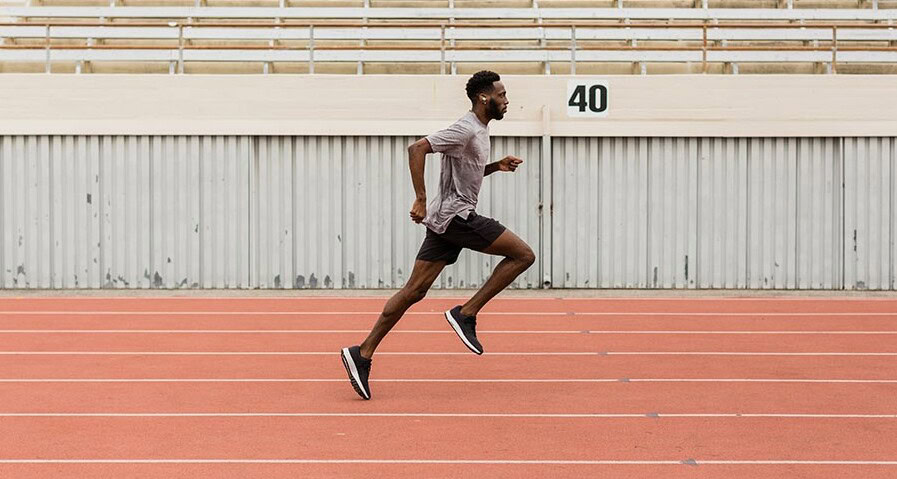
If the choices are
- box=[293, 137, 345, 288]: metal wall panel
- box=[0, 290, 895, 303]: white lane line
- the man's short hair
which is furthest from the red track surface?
box=[293, 137, 345, 288]: metal wall panel

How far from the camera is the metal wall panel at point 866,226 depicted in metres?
16.8

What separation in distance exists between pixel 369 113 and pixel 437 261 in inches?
359

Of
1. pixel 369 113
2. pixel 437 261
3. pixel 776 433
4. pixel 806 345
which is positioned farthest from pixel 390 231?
pixel 776 433

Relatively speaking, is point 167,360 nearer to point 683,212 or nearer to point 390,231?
point 390,231

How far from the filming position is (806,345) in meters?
10.7

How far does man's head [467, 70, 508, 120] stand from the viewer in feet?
24.5

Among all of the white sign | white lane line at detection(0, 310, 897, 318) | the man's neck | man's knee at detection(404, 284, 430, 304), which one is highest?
the white sign

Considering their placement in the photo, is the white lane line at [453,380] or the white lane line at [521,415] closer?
the white lane line at [521,415]

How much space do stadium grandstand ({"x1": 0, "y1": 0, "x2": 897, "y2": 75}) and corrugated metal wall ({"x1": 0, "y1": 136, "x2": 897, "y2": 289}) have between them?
100 inches

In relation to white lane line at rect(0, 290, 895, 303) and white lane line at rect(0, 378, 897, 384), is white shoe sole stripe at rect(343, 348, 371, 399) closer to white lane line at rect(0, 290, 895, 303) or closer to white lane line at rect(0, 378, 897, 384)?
white lane line at rect(0, 378, 897, 384)

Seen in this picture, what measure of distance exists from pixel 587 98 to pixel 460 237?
932cm

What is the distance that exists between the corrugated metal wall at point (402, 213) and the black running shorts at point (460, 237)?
361 inches

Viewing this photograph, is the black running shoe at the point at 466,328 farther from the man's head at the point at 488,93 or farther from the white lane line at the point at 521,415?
the man's head at the point at 488,93

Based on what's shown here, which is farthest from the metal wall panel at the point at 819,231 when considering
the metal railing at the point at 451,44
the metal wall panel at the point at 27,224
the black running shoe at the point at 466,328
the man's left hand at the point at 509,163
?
the black running shoe at the point at 466,328
